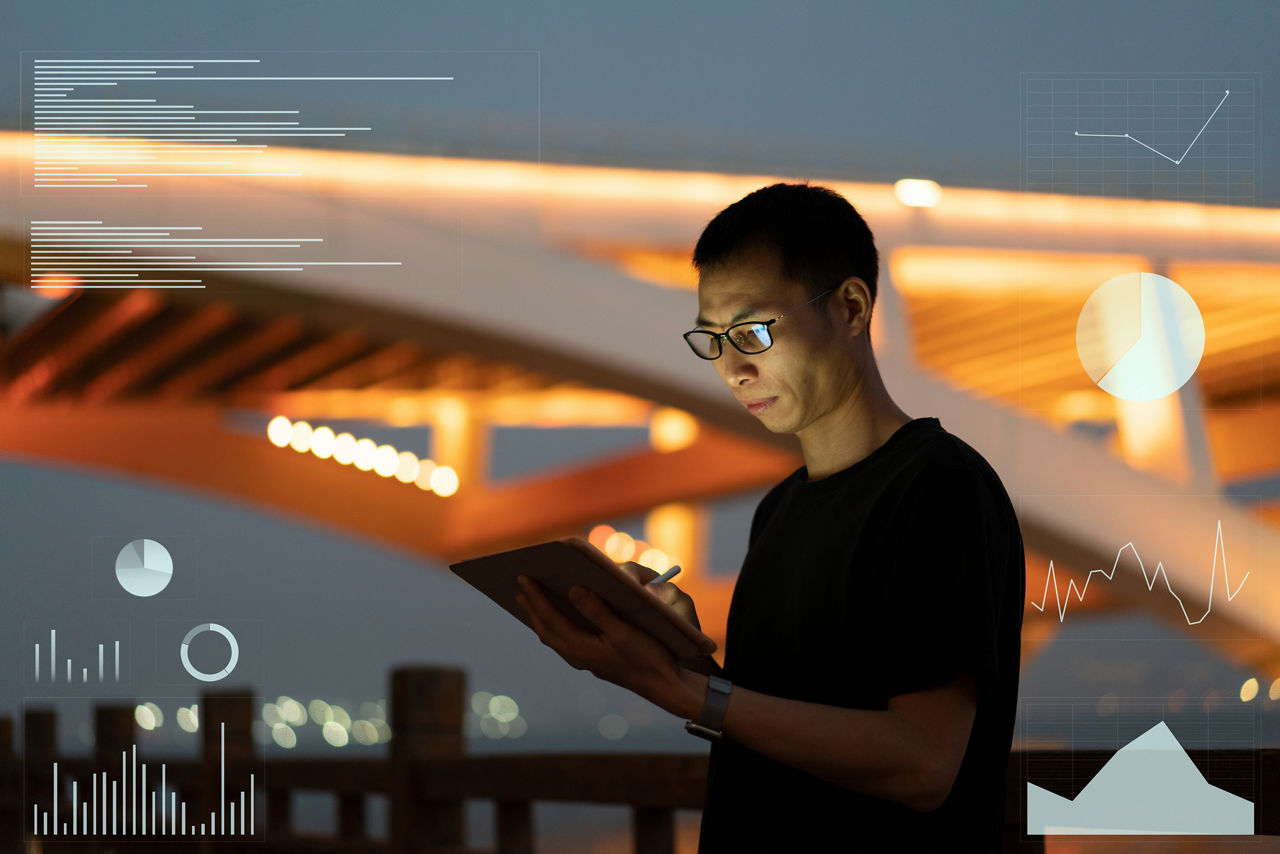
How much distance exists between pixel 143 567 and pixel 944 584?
348 centimetres

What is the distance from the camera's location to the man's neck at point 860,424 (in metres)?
1.50

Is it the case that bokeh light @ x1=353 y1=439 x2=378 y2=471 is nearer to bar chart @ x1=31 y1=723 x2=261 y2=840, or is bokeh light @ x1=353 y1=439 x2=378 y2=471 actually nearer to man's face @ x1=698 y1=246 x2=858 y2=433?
bar chart @ x1=31 y1=723 x2=261 y2=840

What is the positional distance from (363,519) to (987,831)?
53.2 feet

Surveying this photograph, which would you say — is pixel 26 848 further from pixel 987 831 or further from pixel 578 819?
pixel 578 819

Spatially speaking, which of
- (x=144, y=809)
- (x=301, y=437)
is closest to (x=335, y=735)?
(x=144, y=809)

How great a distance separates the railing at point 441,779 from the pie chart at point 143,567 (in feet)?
1.32

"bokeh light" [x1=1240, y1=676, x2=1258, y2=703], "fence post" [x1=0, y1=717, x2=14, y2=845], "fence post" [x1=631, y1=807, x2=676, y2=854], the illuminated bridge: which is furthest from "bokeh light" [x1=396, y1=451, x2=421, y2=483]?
"fence post" [x1=631, y1=807, x2=676, y2=854]

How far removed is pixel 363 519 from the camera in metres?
17.1

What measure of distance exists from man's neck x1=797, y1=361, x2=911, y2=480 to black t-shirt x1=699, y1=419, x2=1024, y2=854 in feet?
0.11

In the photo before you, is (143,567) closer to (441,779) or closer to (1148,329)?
(441,779)

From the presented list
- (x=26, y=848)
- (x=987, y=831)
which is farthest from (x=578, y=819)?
(x=987, y=831)

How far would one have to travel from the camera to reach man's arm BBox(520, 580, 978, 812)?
1.25 meters
